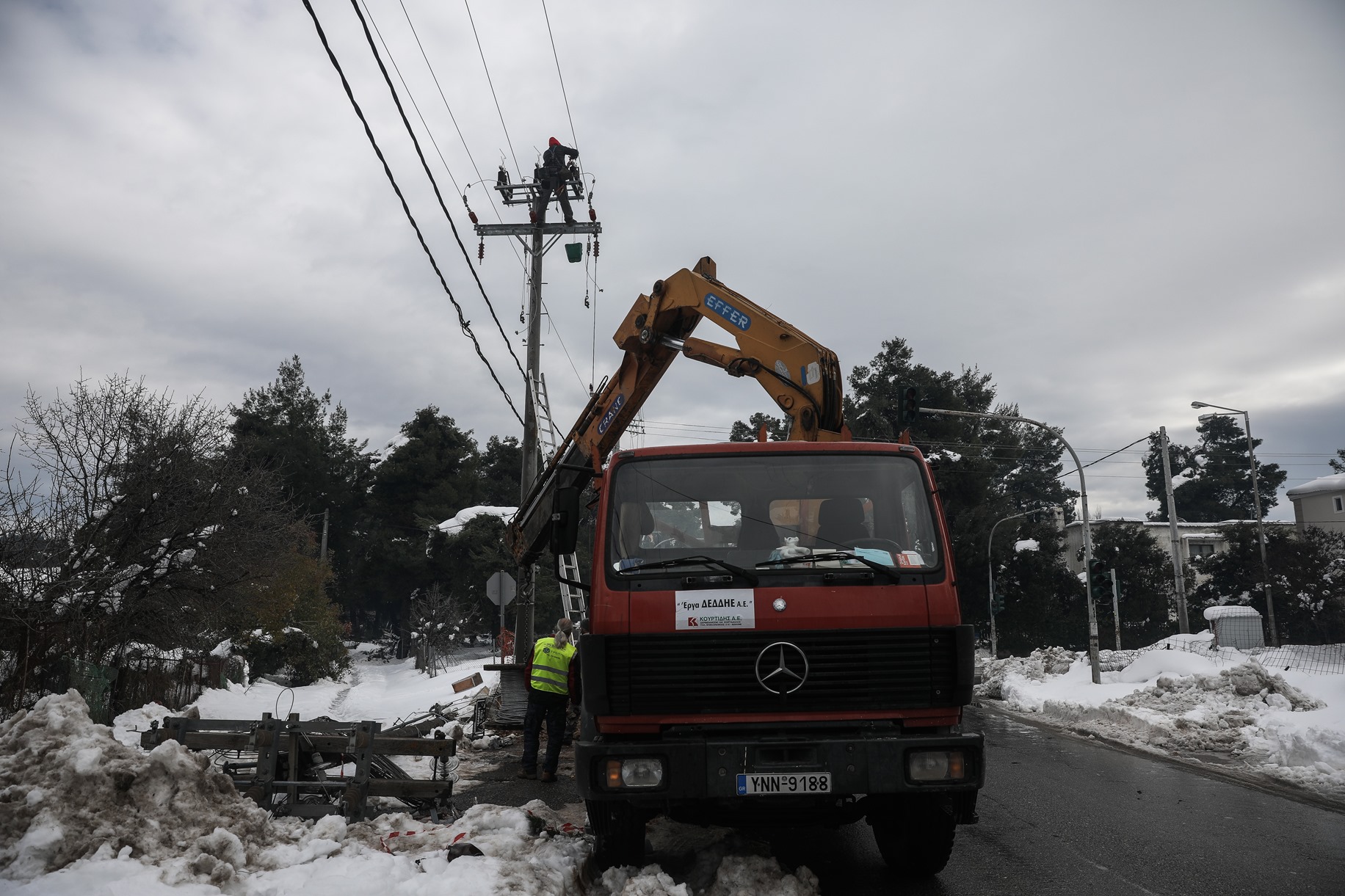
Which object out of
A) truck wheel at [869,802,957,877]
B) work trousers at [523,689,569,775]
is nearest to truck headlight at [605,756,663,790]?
truck wheel at [869,802,957,877]

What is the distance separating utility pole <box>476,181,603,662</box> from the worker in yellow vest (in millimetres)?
6287

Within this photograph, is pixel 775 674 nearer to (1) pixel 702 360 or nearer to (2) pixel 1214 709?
(1) pixel 702 360

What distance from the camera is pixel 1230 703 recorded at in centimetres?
1541

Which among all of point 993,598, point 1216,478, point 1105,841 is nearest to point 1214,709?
point 1105,841

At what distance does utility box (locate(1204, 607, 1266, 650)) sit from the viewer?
29641mm

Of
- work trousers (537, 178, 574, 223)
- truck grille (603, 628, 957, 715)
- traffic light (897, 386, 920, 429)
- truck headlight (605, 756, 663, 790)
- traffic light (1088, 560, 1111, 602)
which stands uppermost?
work trousers (537, 178, 574, 223)

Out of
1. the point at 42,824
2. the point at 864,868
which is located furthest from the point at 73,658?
the point at 864,868

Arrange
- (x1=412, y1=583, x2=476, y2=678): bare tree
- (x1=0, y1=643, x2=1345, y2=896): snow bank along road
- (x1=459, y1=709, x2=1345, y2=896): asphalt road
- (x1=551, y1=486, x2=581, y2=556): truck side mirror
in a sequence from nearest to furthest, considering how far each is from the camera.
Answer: (x1=0, y1=643, x2=1345, y2=896): snow bank along road → (x1=459, y1=709, x2=1345, y2=896): asphalt road → (x1=551, y1=486, x2=581, y2=556): truck side mirror → (x1=412, y1=583, x2=476, y2=678): bare tree

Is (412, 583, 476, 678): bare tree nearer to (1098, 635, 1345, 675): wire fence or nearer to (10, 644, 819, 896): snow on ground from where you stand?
(1098, 635, 1345, 675): wire fence

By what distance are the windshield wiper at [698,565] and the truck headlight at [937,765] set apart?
4.02 ft

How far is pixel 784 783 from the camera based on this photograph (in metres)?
4.72

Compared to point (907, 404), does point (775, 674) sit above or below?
below

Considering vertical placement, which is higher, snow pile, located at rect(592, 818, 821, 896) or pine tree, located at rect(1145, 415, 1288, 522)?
pine tree, located at rect(1145, 415, 1288, 522)

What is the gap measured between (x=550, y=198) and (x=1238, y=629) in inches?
1032
